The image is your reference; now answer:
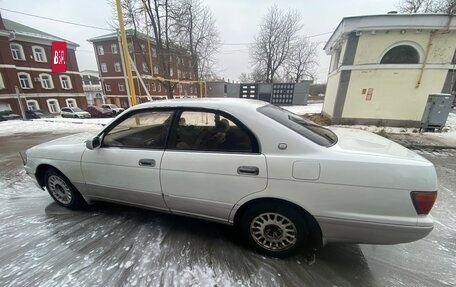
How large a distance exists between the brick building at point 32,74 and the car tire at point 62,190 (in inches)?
1114

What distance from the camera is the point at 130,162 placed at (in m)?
2.41

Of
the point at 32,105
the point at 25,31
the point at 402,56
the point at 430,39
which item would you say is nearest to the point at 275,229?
the point at 402,56

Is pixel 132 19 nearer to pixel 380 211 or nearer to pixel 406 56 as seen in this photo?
pixel 406 56

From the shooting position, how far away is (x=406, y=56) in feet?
30.9

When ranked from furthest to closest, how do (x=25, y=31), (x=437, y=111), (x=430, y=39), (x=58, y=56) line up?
(x=25, y=31)
(x=58, y=56)
(x=430, y=39)
(x=437, y=111)

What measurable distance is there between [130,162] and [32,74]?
33.8 m

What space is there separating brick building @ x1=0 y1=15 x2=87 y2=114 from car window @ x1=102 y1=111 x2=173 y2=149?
29.3 m

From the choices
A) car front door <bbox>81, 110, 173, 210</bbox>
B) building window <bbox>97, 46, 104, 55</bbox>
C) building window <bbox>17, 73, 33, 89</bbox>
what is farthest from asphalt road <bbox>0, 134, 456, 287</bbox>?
building window <bbox>97, 46, 104, 55</bbox>

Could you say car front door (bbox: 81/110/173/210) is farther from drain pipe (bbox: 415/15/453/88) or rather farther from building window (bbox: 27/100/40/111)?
building window (bbox: 27/100/40/111)

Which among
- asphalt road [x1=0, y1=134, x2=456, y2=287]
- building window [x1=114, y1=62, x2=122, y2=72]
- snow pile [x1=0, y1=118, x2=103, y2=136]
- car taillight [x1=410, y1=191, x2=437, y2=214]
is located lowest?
snow pile [x1=0, y1=118, x2=103, y2=136]

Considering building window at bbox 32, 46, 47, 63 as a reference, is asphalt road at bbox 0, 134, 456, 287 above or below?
below

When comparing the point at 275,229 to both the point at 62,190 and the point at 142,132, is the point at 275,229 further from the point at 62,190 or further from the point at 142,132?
the point at 62,190

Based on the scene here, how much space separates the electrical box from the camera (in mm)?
8288

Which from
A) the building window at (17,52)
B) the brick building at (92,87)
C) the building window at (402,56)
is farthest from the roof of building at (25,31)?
the building window at (402,56)
